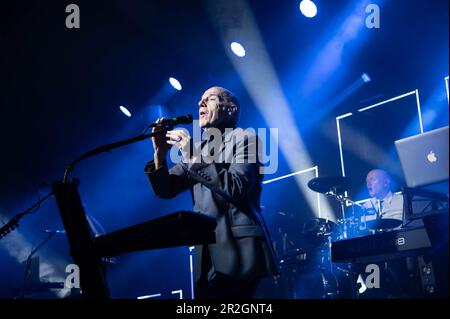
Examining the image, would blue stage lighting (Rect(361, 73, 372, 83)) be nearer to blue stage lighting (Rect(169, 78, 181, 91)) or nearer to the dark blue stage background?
the dark blue stage background

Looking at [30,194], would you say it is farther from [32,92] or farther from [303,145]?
[303,145]

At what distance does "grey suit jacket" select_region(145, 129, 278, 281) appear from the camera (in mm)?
2178

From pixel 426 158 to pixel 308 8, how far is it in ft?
11.0

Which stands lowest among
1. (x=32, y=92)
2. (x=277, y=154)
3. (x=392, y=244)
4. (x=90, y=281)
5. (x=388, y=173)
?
(x=90, y=281)

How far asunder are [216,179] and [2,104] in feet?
14.0

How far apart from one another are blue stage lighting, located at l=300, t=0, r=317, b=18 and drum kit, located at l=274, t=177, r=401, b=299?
1698 millimetres

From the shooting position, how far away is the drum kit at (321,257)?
562cm

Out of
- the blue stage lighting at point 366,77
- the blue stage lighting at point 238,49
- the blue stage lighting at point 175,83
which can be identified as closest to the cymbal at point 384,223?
the blue stage lighting at point 366,77

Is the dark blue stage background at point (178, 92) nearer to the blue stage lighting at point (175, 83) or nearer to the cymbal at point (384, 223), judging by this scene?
the blue stage lighting at point (175, 83)

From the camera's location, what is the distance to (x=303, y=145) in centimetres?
682

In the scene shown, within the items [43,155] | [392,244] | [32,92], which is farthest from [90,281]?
[43,155]

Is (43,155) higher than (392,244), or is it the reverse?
(43,155)

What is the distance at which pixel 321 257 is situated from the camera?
5.78 m

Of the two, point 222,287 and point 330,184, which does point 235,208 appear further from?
point 330,184
